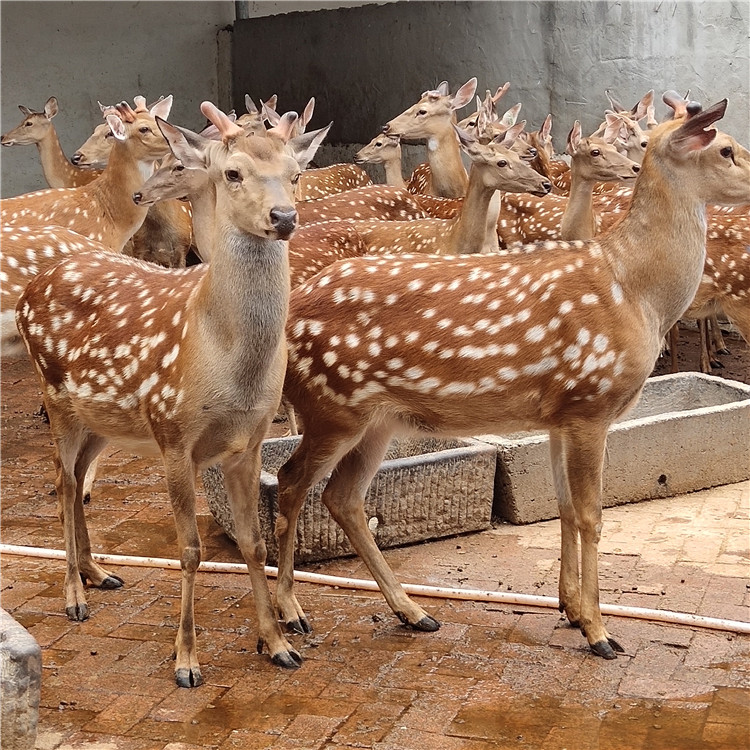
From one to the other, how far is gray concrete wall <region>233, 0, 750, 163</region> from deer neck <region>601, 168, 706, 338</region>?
539 cm

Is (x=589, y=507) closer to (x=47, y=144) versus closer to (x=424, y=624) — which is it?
(x=424, y=624)

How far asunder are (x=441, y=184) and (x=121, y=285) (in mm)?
5218

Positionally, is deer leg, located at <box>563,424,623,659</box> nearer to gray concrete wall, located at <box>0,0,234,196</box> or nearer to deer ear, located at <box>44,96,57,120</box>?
deer ear, located at <box>44,96,57,120</box>

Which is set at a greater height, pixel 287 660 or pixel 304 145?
pixel 304 145

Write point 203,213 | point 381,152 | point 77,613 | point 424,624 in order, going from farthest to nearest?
1. point 381,152
2. point 203,213
3. point 77,613
4. point 424,624

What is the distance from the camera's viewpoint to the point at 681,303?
4.81 metres

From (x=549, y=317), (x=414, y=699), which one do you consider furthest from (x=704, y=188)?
(x=414, y=699)

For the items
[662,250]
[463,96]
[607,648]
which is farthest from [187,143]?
[463,96]

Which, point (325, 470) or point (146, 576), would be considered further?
point (146, 576)

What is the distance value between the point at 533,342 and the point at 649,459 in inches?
77.1

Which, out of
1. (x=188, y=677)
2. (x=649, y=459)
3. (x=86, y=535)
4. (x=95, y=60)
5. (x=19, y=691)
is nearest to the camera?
(x=19, y=691)

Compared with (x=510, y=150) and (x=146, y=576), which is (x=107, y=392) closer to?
(x=146, y=576)

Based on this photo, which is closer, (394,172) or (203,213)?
(203,213)

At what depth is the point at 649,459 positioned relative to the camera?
643 cm
